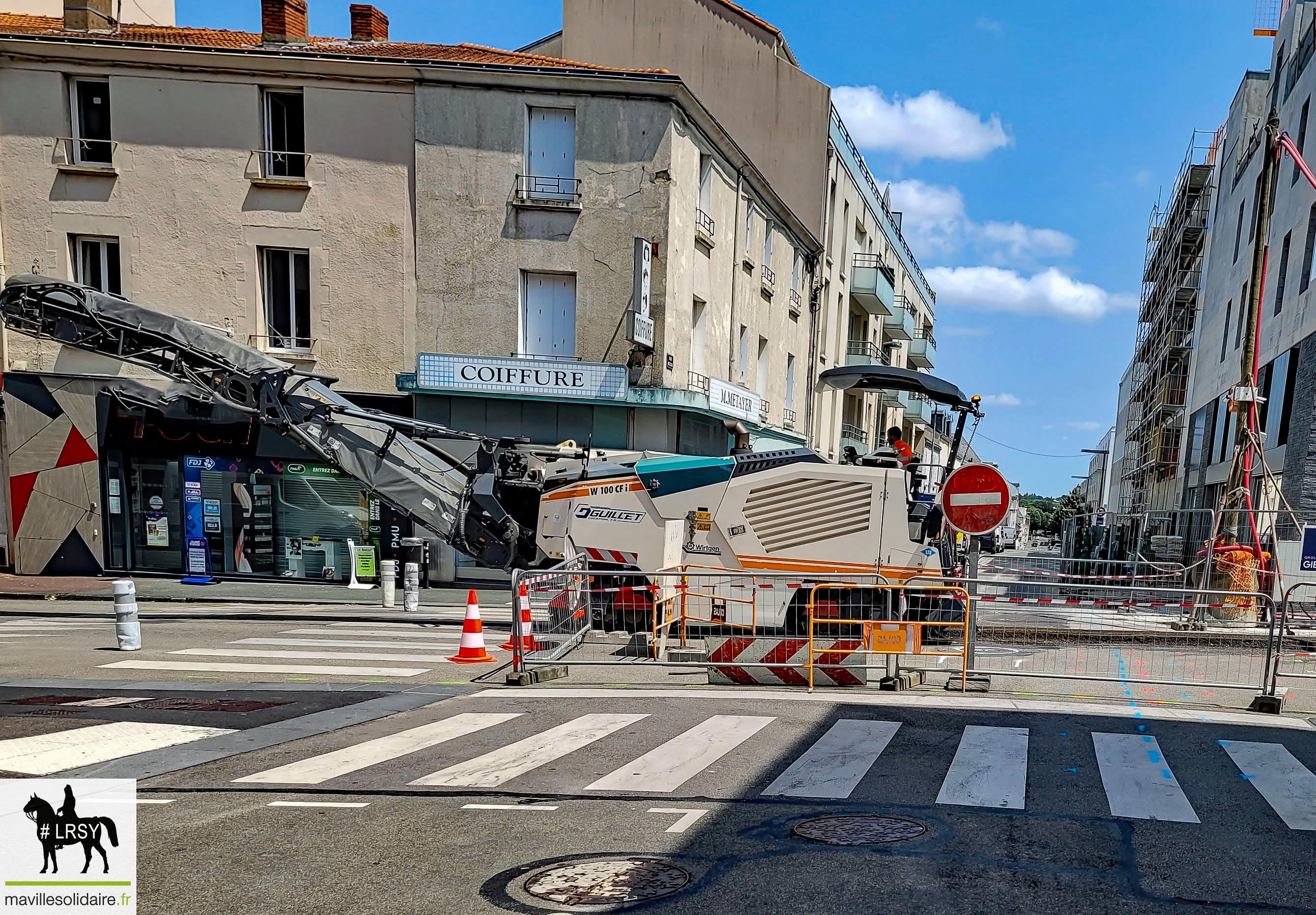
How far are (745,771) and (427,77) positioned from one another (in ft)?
57.4

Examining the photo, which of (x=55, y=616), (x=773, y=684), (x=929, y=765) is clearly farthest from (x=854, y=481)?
(x=55, y=616)

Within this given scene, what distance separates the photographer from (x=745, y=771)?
20.5 feet

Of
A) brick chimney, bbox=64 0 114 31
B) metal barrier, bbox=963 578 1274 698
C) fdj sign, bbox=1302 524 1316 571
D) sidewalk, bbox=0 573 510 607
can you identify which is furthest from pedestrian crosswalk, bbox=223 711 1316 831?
brick chimney, bbox=64 0 114 31

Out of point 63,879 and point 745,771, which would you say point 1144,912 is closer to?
point 745,771

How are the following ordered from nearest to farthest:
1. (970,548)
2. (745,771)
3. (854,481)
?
(745,771) < (970,548) < (854,481)

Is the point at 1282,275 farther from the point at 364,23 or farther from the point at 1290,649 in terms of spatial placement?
the point at 364,23

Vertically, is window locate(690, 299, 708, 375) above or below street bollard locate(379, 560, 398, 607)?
above

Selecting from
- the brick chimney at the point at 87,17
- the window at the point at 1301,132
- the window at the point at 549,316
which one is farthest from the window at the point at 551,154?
the window at the point at 1301,132

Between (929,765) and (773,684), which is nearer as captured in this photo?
(929,765)

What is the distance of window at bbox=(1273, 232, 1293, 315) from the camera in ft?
70.2

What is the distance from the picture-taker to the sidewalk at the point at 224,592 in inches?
685

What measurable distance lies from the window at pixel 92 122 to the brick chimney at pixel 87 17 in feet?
6.96

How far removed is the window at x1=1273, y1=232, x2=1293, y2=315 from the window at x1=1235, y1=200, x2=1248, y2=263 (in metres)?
6.06

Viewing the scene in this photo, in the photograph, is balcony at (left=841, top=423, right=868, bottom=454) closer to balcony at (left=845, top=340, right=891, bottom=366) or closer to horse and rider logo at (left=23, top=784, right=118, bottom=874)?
balcony at (left=845, top=340, right=891, bottom=366)
